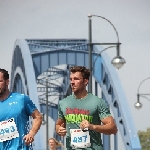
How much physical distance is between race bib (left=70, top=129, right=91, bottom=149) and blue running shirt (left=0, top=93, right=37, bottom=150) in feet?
1.72

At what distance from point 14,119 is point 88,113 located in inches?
32.6

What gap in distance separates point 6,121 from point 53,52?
39.4 m

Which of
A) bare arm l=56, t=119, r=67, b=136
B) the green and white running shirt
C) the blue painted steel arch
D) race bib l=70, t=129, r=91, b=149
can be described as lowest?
the blue painted steel arch

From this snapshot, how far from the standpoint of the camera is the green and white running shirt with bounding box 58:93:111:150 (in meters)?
8.50

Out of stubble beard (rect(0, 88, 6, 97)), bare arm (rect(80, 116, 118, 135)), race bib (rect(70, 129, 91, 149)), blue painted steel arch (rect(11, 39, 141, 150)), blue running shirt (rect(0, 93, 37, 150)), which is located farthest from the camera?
blue painted steel arch (rect(11, 39, 141, 150))

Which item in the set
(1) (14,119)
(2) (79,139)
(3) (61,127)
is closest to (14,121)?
(1) (14,119)

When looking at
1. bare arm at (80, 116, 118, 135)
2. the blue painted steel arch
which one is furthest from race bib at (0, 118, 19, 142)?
the blue painted steel arch

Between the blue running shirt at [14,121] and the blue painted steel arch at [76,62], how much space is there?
3102 centimetres

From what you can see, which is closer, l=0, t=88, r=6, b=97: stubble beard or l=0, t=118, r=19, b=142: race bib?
l=0, t=88, r=6, b=97: stubble beard

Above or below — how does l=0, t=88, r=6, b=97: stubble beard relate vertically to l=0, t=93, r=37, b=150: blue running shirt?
above

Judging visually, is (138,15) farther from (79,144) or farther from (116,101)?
(79,144)

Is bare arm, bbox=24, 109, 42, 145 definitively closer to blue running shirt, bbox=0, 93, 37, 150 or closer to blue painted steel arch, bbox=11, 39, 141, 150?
blue running shirt, bbox=0, 93, 37, 150

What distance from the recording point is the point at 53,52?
4803cm

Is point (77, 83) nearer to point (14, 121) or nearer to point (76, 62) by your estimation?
point (14, 121)
